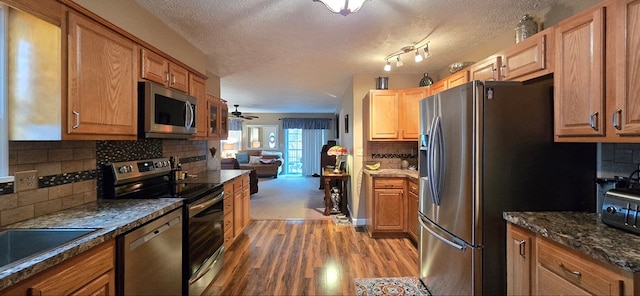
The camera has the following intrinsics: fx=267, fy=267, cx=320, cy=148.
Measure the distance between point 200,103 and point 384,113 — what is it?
92.2 inches

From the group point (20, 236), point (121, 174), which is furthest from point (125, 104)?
point (20, 236)

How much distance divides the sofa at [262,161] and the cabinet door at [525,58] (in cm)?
750

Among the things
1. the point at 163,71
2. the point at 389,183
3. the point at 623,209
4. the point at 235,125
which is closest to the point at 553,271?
the point at 623,209

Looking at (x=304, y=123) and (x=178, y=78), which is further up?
(x=304, y=123)

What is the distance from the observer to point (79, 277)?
1.14m

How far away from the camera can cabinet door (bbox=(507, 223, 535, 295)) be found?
1448 millimetres

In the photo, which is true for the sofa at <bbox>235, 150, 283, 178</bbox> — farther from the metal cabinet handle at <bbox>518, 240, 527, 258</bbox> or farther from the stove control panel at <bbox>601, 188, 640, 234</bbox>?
the stove control panel at <bbox>601, 188, 640, 234</bbox>

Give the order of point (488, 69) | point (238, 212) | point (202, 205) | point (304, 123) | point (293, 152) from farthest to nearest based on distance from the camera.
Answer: point (293, 152), point (304, 123), point (238, 212), point (488, 69), point (202, 205)

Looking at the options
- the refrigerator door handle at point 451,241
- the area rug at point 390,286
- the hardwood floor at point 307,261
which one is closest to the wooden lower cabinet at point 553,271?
the refrigerator door handle at point 451,241

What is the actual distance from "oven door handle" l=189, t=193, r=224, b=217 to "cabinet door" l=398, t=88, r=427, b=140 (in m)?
2.52

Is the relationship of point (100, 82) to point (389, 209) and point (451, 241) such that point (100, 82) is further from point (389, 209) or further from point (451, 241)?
point (389, 209)

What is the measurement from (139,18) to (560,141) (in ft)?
10.1

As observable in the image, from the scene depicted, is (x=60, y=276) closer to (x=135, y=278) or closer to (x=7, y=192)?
(x=135, y=278)

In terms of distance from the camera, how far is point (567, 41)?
154 centimetres
